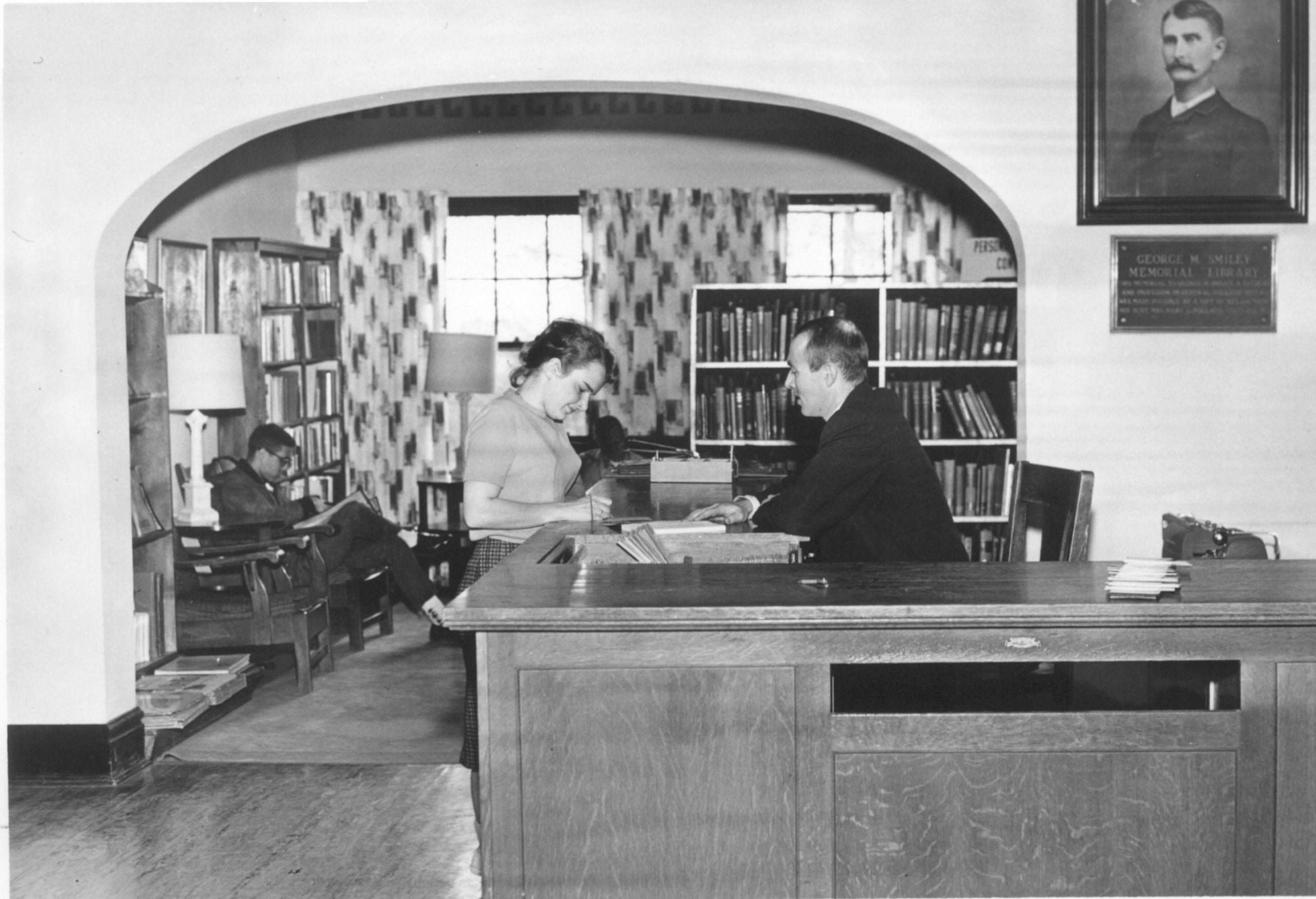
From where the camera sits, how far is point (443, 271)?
9.55m

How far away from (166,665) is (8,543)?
4.21ft

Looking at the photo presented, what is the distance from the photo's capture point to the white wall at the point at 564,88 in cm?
448

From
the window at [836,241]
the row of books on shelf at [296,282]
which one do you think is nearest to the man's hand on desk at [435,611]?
the row of books on shelf at [296,282]

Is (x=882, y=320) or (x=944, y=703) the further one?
(x=882, y=320)

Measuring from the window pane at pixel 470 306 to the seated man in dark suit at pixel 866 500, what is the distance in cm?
604

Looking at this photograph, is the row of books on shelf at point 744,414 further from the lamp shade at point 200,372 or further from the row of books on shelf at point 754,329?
the lamp shade at point 200,372

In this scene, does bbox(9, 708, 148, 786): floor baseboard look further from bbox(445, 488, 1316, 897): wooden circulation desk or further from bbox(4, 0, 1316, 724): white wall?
bbox(445, 488, 1316, 897): wooden circulation desk

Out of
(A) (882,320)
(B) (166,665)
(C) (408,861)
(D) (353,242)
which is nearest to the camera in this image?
(C) (408,861)

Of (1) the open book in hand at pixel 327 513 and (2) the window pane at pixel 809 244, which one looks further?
(2) the window pane at pixel 809 244

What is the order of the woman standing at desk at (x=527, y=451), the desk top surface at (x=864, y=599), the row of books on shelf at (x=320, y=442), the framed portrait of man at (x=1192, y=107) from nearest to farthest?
1. the desk top surface at (x=864, y=599)
2. the woman standing at desk at (x=527, y=451)
3. the framed portrait of man at (x=1192, y=107)
4. the row of books on shelf at (x=320, y=442)

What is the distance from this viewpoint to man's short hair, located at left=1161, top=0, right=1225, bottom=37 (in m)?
4.49

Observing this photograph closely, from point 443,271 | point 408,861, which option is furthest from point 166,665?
point 443,271

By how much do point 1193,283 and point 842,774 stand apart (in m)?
2.72

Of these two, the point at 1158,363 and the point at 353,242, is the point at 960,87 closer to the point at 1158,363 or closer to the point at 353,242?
the point at 1158,363
